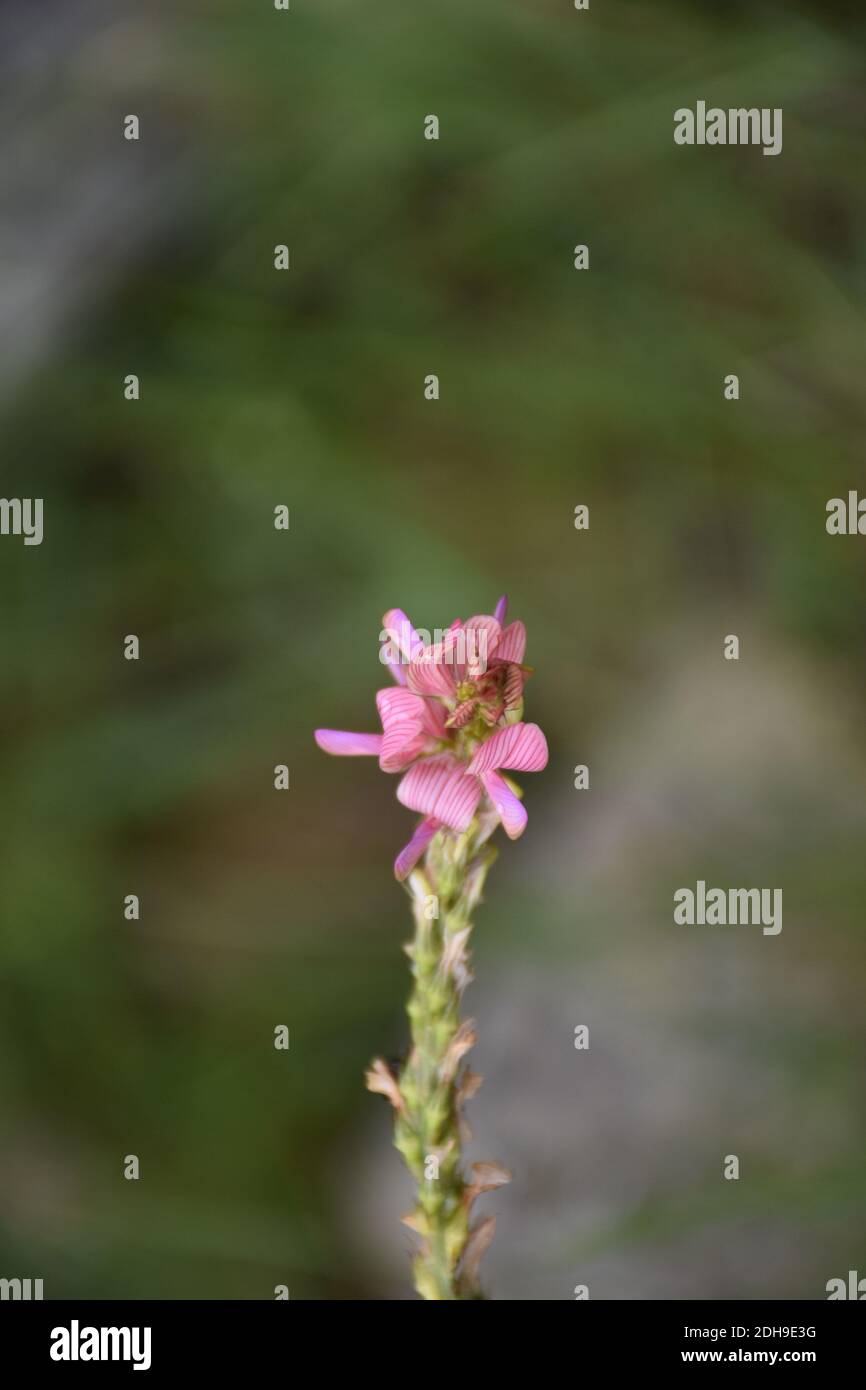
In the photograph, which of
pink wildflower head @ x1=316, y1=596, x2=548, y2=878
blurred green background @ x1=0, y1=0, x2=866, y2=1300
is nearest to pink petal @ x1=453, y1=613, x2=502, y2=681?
pink wildflower head @ x1=316, y1=596, x2=548, y2=878

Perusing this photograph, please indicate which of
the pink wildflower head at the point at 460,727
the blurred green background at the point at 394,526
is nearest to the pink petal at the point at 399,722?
the pink wildflower head at the point at 460,727

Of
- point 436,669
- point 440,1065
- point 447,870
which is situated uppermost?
point 436,669

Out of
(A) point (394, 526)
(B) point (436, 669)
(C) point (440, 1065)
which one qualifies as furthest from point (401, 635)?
(A) point (394, 526)

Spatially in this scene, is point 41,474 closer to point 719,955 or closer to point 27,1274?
point 27,1274

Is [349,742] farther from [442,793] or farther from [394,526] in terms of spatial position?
[394,526]

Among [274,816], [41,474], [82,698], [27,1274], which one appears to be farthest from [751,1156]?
[41,474]
